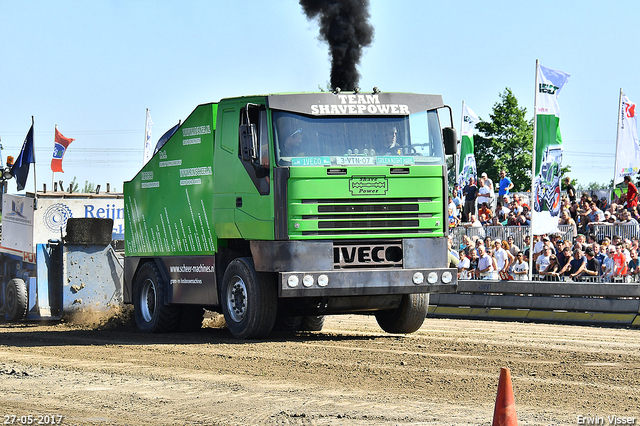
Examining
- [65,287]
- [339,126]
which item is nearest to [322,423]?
[339,126]

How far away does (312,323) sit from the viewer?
50.1ft

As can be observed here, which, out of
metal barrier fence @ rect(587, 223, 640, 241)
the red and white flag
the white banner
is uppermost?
the white banner

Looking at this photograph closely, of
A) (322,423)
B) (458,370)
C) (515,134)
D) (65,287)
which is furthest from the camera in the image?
(515,134)

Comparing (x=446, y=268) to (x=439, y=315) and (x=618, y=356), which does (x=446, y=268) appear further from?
(x=439, y=315)

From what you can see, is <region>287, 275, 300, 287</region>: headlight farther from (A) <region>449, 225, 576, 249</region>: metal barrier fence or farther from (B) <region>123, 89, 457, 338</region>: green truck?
(A) <region>449, 225, 576, 249</region>: metal barrier fence

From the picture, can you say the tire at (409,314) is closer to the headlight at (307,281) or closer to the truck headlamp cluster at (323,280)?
the truck headlamp cluster at (323,280)

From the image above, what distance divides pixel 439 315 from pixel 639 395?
1101cm

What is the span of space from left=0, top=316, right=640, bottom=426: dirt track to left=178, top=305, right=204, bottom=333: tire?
54cm

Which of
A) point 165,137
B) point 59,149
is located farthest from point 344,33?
point 59,149

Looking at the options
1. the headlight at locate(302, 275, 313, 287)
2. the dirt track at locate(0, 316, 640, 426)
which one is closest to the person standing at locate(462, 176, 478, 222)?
the dirt track at locate(0, 316, 640, 426)

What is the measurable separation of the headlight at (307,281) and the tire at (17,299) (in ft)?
27.9

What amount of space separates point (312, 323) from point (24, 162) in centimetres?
1051

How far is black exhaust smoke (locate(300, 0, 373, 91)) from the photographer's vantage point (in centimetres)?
1684

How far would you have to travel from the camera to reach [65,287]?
1748 cm
